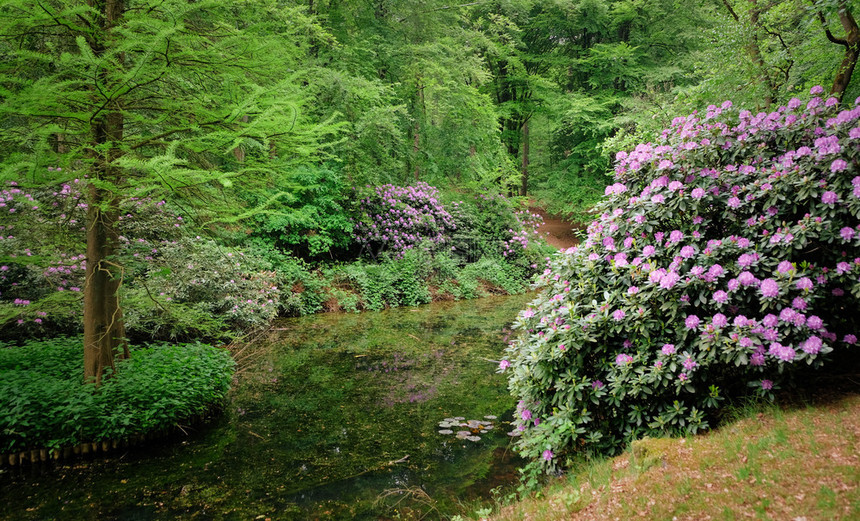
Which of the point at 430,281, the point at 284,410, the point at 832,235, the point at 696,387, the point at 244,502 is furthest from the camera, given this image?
the point at 430,281

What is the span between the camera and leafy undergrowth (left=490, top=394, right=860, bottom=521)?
2.08 m

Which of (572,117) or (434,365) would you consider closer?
(434,365)

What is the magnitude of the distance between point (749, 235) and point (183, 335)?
7676 millimetres

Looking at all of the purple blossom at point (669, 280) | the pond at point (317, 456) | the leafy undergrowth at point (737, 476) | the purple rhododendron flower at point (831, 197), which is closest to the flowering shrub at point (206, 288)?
the pond at point (317, 456)

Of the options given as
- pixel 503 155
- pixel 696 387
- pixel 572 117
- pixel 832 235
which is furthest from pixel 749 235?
pixel 572 117

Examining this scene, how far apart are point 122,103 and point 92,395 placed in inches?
110

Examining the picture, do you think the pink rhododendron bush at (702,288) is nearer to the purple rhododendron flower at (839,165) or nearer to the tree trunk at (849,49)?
the purple rhododendron flower at (839,165)

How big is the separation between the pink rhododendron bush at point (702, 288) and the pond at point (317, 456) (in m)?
1.10

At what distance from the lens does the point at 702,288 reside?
328 centimetres

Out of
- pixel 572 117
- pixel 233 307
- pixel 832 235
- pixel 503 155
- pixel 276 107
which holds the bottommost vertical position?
pixel 233 307

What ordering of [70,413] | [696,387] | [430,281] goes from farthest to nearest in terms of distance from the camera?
1. [430,281]
2. [70,413]
3. [696,387]

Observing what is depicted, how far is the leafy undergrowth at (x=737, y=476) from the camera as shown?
2082 millimetres

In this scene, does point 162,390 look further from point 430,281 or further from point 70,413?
point 430,281

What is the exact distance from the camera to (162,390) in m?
4.58
